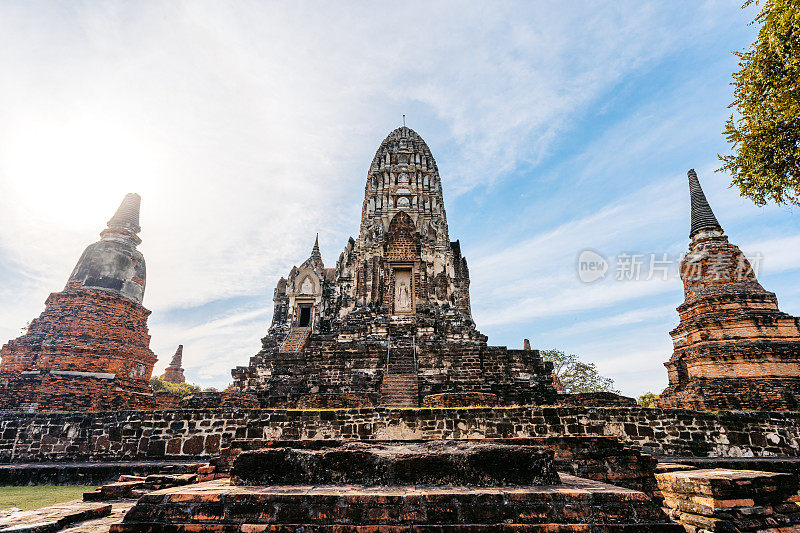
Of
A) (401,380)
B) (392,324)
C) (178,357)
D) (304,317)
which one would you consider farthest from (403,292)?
(178,357)

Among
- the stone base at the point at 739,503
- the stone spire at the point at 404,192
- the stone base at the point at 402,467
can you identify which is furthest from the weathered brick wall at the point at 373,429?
the stone spire at the point at 404,192

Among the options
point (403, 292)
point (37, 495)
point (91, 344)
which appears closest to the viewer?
point (37, 495)

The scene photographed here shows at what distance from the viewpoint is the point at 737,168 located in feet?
31.2

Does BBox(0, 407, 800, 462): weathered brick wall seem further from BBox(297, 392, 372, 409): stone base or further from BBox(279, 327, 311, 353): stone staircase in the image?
BBox(279, 327, 311, 353): stone staircase

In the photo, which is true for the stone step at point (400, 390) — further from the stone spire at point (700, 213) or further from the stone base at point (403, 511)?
the stone spire at point (700, 213)

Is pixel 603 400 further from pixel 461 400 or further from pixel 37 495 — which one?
pixel 37 495

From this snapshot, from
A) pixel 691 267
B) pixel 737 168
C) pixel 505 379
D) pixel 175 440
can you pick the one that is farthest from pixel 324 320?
pixel 737 168

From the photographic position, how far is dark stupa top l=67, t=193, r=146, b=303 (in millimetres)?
16391

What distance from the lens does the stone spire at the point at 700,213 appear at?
1617 cm

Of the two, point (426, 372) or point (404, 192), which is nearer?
point (426, 372)

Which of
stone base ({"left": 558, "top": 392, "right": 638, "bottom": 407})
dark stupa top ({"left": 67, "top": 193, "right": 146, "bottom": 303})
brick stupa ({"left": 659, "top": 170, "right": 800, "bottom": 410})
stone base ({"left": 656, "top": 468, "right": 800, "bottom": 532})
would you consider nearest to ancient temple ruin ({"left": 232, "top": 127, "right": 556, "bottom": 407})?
stone base ({"left": 558, "top": 392, "right": 638, "bottom": 407})

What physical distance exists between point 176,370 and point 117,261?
71.1 feet

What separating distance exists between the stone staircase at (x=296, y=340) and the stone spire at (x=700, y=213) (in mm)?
17830

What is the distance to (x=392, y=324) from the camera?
A: 1808cm
